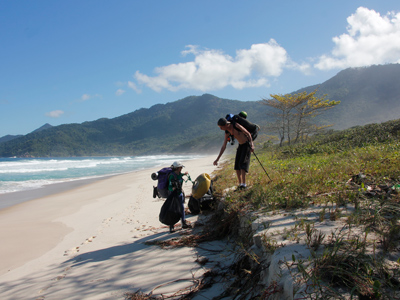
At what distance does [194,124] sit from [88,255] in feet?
552

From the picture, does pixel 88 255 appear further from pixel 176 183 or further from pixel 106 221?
pixel 106 221

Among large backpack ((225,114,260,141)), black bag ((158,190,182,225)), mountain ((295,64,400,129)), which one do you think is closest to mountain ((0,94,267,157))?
mountain ((295,64,400,129))

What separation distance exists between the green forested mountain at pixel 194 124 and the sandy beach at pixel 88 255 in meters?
53.1

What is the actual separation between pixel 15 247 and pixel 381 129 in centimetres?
1237

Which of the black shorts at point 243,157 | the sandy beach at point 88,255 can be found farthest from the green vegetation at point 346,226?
the sandy beach at point 88,255

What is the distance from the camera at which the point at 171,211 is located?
4504 millimetres

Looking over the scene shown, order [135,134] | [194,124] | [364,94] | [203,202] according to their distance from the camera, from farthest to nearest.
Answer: [135,134] < [194,124] < [364,94] < [203,202]

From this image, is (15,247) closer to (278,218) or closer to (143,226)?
(143,226)

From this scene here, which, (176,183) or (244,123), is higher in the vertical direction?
(244,123)

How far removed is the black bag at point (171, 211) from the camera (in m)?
4.51

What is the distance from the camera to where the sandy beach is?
9.07ft

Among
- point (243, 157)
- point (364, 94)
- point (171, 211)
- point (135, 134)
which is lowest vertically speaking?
point (171, 211)

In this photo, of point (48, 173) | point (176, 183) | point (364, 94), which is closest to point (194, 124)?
point (364, 94)

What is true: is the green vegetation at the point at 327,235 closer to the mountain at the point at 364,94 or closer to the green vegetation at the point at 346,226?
the green vegetation at the point at 346,226
